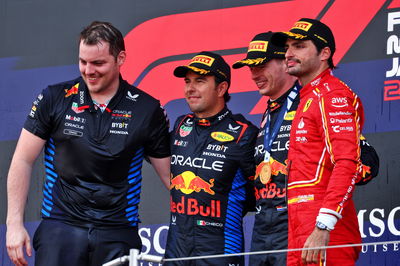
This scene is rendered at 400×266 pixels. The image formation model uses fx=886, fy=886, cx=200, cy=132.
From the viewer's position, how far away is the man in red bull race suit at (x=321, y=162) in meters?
3.31

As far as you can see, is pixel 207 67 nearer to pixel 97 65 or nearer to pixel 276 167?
pixel 97 65

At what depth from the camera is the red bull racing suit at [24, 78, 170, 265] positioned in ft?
12.9

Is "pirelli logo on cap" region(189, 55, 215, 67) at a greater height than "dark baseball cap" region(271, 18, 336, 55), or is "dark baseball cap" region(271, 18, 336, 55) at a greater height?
"pirelli logo on cap" region(189, 55, 215, 67)

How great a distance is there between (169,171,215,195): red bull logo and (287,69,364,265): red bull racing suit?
56 cm

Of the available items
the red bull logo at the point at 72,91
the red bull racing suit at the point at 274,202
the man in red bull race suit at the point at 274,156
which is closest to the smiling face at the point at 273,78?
the man in red bull race suit at the point at 274,156

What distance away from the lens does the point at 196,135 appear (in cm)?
414

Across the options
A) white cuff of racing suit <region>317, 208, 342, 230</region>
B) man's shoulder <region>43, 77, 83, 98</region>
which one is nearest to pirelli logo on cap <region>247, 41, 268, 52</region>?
man's shoulder <region>43, 77, 83, 98</region>

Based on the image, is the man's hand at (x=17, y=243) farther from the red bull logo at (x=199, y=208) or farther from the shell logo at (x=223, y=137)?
the shell logo at (x=223, y=137)

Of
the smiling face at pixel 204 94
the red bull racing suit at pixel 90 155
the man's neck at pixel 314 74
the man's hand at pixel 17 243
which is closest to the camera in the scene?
the man's neck at pixel 314 74

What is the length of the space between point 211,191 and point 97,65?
2.51 feet

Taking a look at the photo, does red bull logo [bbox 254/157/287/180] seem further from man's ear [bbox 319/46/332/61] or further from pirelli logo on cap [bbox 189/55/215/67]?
pirelli logo on cap [bbox 189/55/215/67]

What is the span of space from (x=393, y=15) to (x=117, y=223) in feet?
5.96

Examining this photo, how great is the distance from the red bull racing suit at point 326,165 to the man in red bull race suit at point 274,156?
0.61 ft

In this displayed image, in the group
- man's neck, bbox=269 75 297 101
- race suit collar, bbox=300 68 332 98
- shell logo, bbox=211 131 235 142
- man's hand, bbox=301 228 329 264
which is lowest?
man's hand, bbox=301 228 329 264
